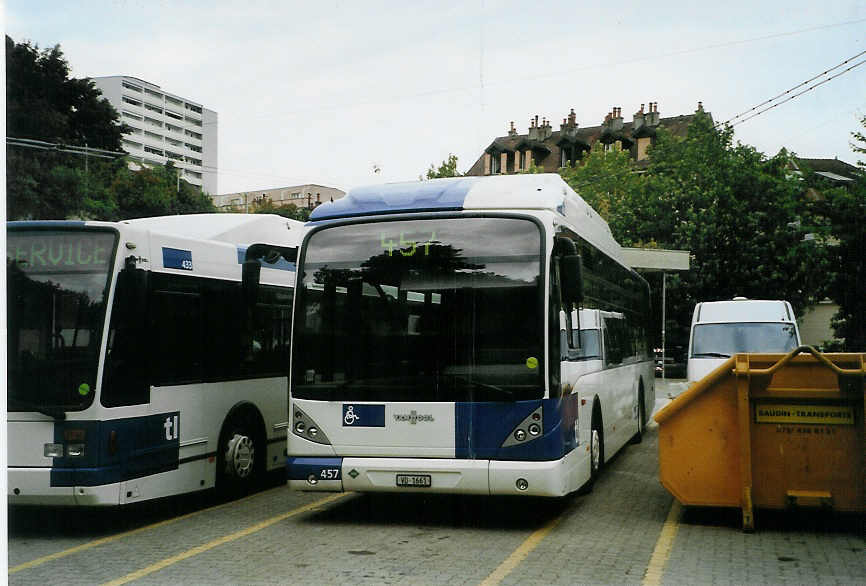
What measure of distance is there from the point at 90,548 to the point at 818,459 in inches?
253

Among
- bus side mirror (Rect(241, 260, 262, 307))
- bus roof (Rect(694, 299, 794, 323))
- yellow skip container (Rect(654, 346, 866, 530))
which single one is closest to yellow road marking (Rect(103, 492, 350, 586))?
bus side mirror (Rect(241, 260, 262, 307))

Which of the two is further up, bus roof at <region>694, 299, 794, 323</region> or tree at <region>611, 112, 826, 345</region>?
tree at <region>611, 112, 826, 345</region>

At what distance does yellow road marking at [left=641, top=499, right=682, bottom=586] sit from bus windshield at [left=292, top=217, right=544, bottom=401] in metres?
1.66

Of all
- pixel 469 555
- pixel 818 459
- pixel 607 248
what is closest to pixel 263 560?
pixel 469 555

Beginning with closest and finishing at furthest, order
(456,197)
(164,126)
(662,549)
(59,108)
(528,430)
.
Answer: (662,549) → (528,430) → (456,197) → (59,108) → (164,126)

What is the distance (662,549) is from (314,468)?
127 inches

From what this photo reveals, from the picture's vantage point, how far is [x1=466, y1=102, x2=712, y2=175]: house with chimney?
80812 millimetres

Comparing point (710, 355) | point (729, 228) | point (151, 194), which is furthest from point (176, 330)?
point (729, 228)

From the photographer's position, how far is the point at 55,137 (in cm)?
2130

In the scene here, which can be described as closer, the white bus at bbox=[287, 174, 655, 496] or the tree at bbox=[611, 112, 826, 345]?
the white bus at bbox=[287, 174, 655, 496]

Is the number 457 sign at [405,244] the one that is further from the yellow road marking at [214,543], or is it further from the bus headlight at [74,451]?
the bus headlight at [74,451]

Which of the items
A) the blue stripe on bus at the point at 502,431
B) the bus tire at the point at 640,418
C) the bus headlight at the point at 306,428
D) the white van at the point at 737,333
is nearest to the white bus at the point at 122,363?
the bus headlight at the point at 306,428

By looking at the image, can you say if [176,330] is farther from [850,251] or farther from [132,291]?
[850,251]

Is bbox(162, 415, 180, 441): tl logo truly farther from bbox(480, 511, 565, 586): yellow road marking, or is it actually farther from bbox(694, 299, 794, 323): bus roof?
bbox(694, 299, 794, 323): bus roof
